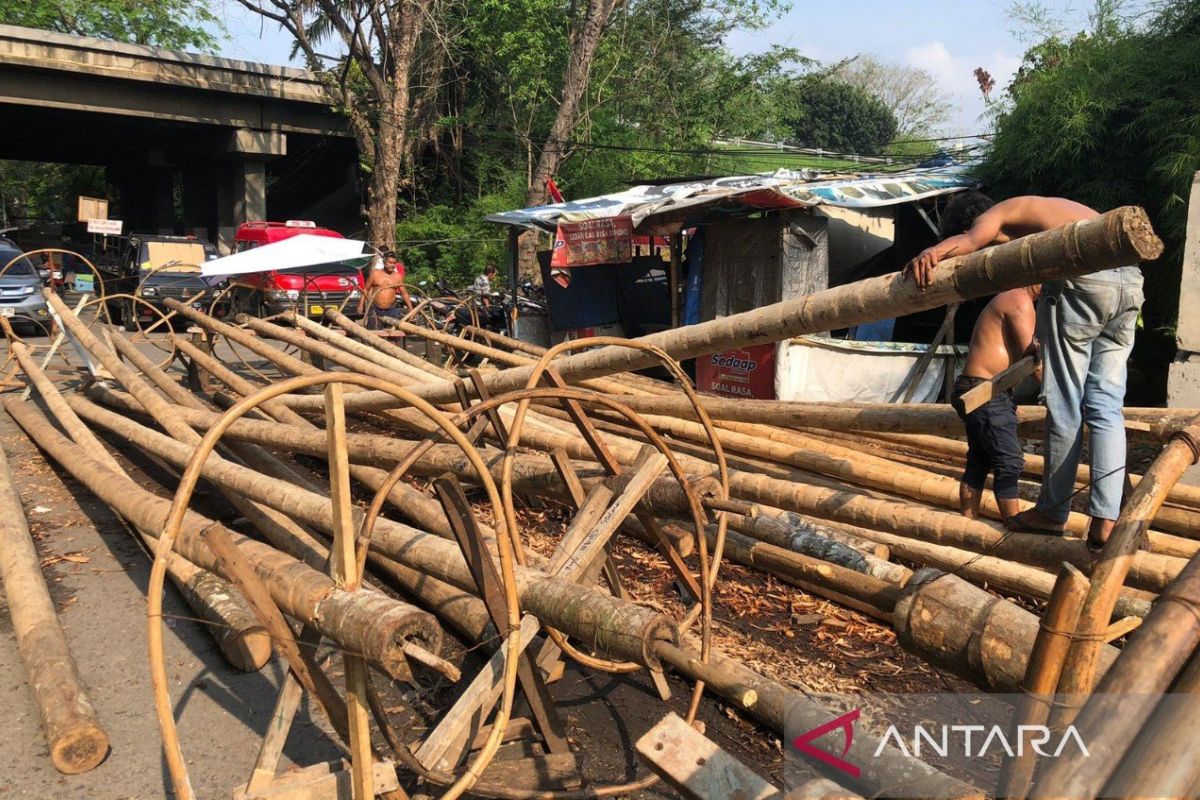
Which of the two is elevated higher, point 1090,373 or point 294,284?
point 294,284

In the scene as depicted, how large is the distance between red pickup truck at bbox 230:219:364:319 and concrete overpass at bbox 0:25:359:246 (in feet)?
26.9

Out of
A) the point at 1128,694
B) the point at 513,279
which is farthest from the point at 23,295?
the point at 1128,694

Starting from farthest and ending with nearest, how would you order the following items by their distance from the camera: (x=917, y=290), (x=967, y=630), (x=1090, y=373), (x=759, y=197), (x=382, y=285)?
(x=382, y=285)
(x=759, y=197)
(x=1090, y=373)
(x=917, y=290)
(x=967, y=630)

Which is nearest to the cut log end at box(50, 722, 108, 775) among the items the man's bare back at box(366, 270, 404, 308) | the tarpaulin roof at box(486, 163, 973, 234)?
the tarpaulin roof at box(486, 163, 973, 234)

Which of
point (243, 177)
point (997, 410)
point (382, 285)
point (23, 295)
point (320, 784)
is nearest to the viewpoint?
point (320, 784)

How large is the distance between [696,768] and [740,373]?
8.43 m

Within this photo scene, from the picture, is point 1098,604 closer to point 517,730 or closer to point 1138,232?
point 1138,232

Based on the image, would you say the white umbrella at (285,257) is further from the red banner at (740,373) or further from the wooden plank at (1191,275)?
the wooden plank at (1191,275)

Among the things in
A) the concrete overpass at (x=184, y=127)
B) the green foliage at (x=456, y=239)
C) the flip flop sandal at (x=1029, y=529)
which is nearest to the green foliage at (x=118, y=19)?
the concrete overpass at (x=184, y=127)

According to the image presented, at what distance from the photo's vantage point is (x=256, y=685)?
3914mm

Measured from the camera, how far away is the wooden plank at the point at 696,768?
6.42ft

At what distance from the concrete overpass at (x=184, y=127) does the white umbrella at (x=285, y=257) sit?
48.1 ft

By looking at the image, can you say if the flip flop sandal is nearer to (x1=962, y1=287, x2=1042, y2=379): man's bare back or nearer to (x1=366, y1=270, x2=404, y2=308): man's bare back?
(x1=962, y1=287, x2=1042, y2=379): man's bare back

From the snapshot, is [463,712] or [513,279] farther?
[513,279]
